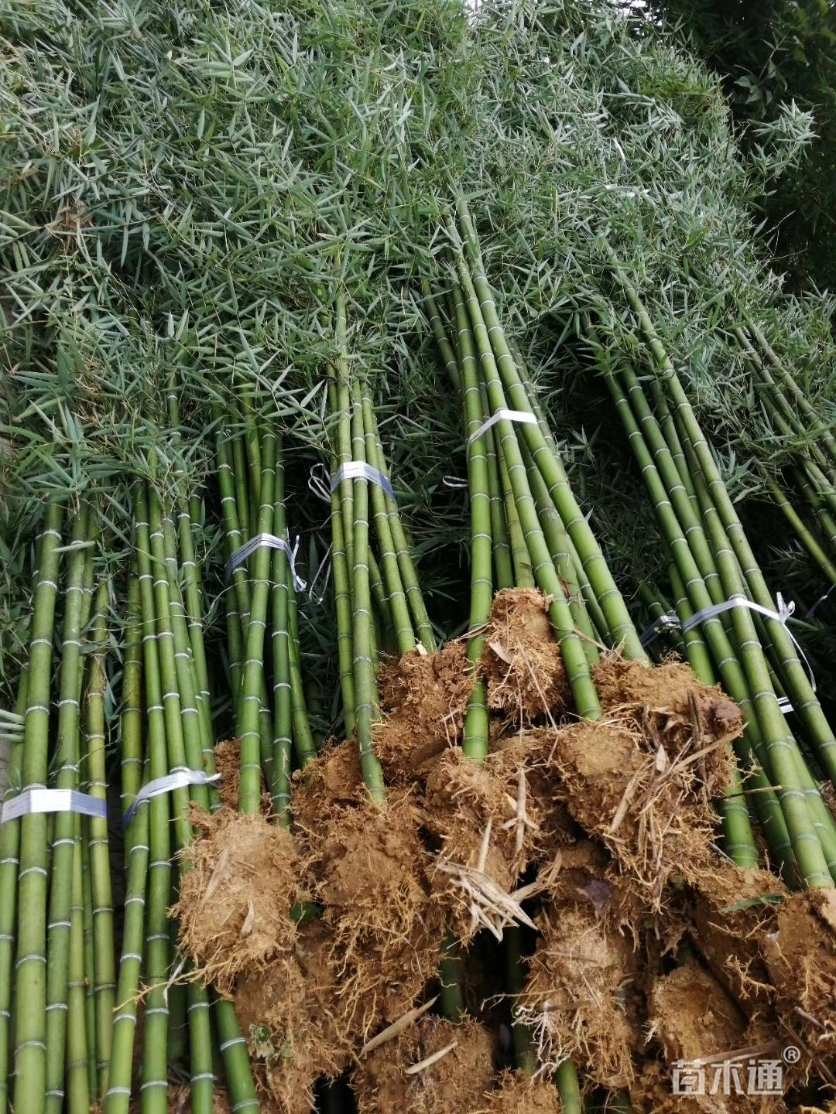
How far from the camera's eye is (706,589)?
6.06ft

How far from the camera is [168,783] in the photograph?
1.63 m

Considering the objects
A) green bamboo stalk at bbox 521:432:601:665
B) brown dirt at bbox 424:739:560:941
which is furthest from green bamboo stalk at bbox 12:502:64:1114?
green bamboo stalk at bbox 521:432:601:665

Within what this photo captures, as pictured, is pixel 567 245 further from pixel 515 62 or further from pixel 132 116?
pixel 132 116

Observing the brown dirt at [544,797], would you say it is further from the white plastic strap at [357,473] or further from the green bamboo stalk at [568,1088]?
the white plastic strap at [357,473]

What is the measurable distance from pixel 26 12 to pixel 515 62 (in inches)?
56.3

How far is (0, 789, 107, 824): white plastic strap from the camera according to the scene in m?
1.60

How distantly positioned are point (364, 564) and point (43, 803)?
807mm

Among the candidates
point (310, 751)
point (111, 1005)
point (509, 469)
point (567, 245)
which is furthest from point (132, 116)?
point (111, 1005)

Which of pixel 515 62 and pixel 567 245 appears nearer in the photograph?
pixel 567 245

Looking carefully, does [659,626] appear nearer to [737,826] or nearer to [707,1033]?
[737,826]

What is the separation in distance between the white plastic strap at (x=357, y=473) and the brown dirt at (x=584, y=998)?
1034mm

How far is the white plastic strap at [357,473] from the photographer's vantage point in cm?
194

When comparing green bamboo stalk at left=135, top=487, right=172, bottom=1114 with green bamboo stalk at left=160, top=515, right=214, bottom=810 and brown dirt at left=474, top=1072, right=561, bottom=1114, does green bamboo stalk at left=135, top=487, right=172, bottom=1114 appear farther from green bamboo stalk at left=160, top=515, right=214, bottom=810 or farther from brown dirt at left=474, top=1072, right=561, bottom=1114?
brown dirt at left=474, top=1072, right=561, bottom=1114

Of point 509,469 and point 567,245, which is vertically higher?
point 567,245
